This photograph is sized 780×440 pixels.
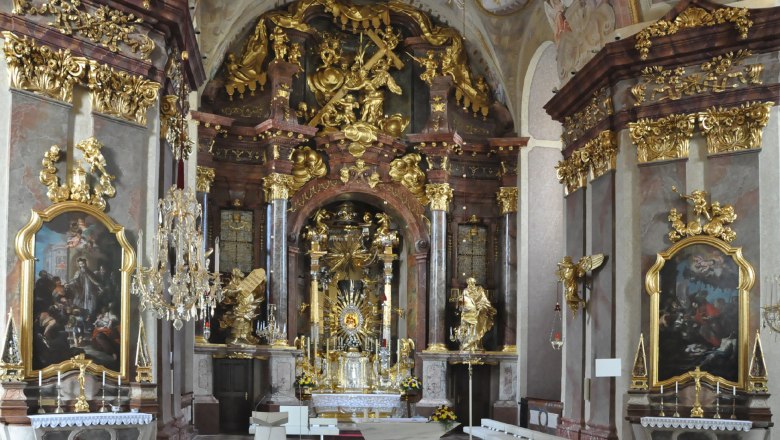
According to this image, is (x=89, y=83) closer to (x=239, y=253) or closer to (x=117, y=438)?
(x=117, y=438)

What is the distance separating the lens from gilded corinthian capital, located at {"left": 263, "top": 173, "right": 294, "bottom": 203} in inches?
813

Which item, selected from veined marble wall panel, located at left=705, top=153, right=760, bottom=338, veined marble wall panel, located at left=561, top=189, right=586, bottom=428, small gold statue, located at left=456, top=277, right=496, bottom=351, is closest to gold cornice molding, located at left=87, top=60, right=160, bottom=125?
veined marble wall panel, located at left=561, top=189, right=586, bottom=428

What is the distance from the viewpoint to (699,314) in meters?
14.3

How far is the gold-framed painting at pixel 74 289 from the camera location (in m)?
11.7

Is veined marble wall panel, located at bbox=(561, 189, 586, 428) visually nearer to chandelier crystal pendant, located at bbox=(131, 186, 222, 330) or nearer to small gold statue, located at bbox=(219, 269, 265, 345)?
small gold statue, located at bbox=(219, 269, 265, 345)

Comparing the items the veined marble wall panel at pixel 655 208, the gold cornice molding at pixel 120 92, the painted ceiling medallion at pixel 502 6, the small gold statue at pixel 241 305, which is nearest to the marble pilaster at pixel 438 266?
the small gold statue at pixel 241 305

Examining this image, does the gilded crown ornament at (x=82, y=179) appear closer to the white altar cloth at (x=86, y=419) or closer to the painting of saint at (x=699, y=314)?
the white altar cloth at (x=86, y=419)

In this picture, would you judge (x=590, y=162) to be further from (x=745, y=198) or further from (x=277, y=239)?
(x=277, y=239)

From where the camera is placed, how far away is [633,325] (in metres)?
14.8

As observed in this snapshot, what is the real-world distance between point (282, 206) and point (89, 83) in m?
8.45

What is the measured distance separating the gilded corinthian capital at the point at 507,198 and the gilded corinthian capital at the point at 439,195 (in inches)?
44.8

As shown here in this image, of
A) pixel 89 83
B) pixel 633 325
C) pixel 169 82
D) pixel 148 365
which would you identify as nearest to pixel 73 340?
pixel 148 365

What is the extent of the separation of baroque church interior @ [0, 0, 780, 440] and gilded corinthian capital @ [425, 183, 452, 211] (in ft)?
0.36

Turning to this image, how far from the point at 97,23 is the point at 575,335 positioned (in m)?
8.94
